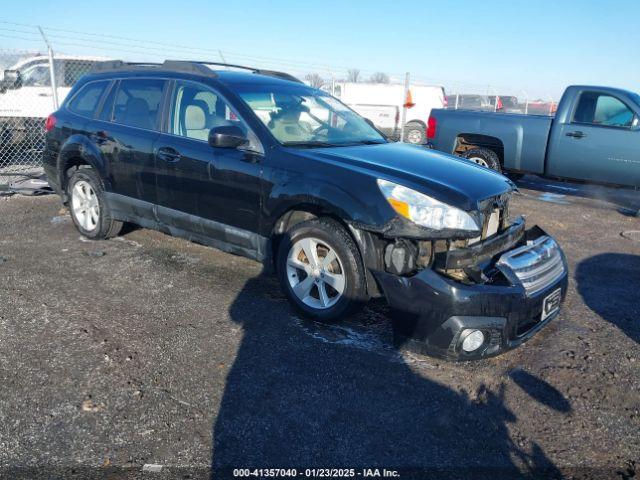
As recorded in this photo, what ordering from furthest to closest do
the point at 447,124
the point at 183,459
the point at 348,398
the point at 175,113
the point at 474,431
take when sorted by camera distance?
the point at 447,124, the point at 175,113, the point at 348,398, the point at 474,431, the point at 183,459

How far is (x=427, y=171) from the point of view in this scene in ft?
12.0

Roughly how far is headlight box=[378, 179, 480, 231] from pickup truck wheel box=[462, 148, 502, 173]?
5.93 meters

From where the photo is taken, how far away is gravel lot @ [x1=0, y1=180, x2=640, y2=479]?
2504 millimetres

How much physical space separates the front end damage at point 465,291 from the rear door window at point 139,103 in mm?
2613

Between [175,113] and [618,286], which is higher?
[175,113]

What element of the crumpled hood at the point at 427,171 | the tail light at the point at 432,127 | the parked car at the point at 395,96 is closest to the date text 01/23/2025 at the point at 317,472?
the crumpled hood at the point at 427,171

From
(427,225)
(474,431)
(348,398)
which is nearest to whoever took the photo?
(474,431)

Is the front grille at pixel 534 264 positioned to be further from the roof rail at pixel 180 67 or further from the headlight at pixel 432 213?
the roof rail at pixel 180 67

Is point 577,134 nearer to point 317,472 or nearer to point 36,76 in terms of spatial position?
point 317,472

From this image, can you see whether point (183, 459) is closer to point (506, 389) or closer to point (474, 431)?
point (474, 431)

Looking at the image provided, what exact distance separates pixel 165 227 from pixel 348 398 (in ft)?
8.64

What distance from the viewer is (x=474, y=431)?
8.88 feet

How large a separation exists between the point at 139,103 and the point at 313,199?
2342 mm

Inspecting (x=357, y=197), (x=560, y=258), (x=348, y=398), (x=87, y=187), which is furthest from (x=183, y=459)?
(x=87, y=187)
